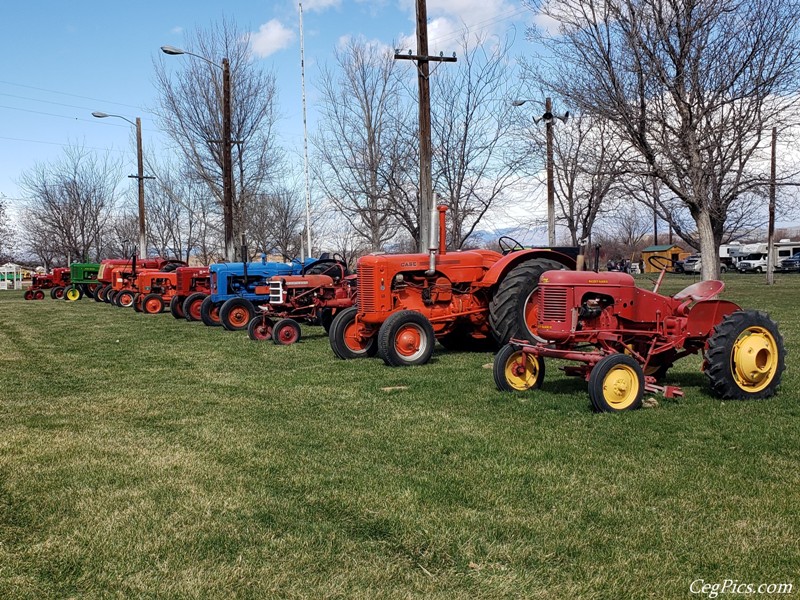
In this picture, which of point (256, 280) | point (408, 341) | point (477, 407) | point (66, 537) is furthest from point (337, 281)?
point (66, 537)

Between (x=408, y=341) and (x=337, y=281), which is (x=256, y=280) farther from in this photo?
(x=408, y=341)

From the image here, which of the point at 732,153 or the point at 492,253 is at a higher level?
the point at 732,153

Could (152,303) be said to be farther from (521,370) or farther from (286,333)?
(521,370)

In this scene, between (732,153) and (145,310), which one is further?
(145,310)

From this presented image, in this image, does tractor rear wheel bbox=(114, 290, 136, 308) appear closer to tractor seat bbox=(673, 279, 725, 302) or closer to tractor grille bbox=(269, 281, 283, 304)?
tractor grille bbox=(269, 281, 283, 304)

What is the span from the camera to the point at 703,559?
10.9ft

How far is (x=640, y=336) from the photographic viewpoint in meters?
6.91

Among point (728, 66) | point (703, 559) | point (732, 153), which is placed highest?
point (728, 66)

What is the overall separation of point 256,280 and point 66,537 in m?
12.8

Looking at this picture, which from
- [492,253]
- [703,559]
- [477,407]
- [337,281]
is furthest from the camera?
[337,281]

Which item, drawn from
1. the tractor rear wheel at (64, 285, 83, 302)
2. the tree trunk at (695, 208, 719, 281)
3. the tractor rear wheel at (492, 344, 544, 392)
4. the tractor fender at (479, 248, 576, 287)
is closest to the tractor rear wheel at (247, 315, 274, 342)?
the tractor fender at (479, 248, 576, 287)

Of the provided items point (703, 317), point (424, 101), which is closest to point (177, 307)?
point (424, 101)

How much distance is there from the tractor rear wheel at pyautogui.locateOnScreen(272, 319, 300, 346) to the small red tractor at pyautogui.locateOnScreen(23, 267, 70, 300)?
801 inches

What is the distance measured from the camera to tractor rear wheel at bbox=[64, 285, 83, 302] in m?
27.5
